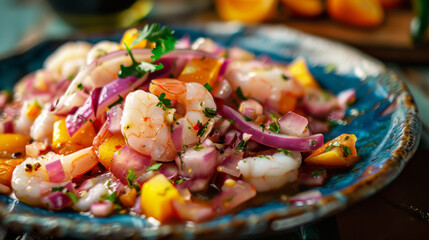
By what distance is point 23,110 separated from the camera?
2.47m

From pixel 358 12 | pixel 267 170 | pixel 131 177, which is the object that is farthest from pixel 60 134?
pixel 358 12

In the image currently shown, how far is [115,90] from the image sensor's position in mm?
2139

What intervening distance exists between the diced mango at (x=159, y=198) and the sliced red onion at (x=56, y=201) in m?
0.34

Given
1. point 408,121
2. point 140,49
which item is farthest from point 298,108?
point 140,49

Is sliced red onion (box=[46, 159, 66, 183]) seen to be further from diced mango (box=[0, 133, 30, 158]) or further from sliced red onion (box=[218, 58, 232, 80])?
sliced red onion (box=[218, 58, 232, 80])

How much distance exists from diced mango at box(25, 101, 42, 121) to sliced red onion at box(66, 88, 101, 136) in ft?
1.20

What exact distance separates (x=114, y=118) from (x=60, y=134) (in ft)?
1.08

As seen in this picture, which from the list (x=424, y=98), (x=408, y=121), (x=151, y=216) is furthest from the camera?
(x=424, y=98)

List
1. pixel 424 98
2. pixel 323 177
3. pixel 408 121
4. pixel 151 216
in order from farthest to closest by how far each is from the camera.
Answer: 1. pixel 424 98
2. pixel 408 121
3. pixel 323 177
4. pixel 151 216

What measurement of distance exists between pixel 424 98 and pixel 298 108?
1.12 m

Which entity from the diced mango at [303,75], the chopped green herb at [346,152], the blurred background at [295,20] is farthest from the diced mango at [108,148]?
the blurred background at [295,20]

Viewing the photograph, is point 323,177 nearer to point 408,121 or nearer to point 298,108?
point 408,121

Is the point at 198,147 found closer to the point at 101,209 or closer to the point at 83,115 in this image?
the point at 101,209

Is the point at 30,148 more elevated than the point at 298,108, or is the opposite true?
the point at 30,148
